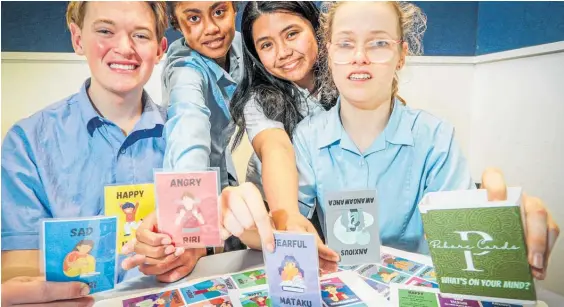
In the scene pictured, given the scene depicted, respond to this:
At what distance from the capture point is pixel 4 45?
5.01 feet

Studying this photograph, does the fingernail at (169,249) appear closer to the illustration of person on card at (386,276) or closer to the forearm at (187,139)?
the forearm at (187,139)

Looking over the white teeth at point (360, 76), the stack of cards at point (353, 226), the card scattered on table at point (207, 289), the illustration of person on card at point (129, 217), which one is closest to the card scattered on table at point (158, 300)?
the card scattered on table at point (207, 289)

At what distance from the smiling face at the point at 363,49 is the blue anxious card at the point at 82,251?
3.11 feet

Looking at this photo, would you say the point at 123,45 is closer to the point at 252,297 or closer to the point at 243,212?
the point at 243,212

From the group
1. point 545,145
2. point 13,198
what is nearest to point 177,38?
point 13,198

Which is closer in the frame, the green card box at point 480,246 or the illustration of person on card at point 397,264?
the green card box at point 480,246

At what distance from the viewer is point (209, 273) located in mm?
1589

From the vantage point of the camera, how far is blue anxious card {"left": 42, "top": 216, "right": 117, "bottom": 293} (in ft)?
4.74

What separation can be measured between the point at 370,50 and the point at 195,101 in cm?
64

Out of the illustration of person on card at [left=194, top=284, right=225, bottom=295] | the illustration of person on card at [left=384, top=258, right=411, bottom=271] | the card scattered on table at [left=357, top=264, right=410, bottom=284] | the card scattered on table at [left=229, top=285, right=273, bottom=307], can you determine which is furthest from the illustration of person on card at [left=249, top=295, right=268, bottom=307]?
the illustration of person on card at [left=384, top=258, right=411, bottom=271]

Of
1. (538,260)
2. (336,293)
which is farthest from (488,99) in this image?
(336,293)

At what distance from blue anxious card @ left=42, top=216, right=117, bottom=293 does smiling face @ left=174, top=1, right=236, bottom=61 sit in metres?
0.67

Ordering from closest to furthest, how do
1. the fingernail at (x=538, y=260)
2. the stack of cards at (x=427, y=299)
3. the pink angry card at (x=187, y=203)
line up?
the fingernail at (x=538, y=260) < the stack of cards at (x=427, y=299) < the pink angry card at (x=187, y=203)

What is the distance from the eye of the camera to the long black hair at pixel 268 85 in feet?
5.16
